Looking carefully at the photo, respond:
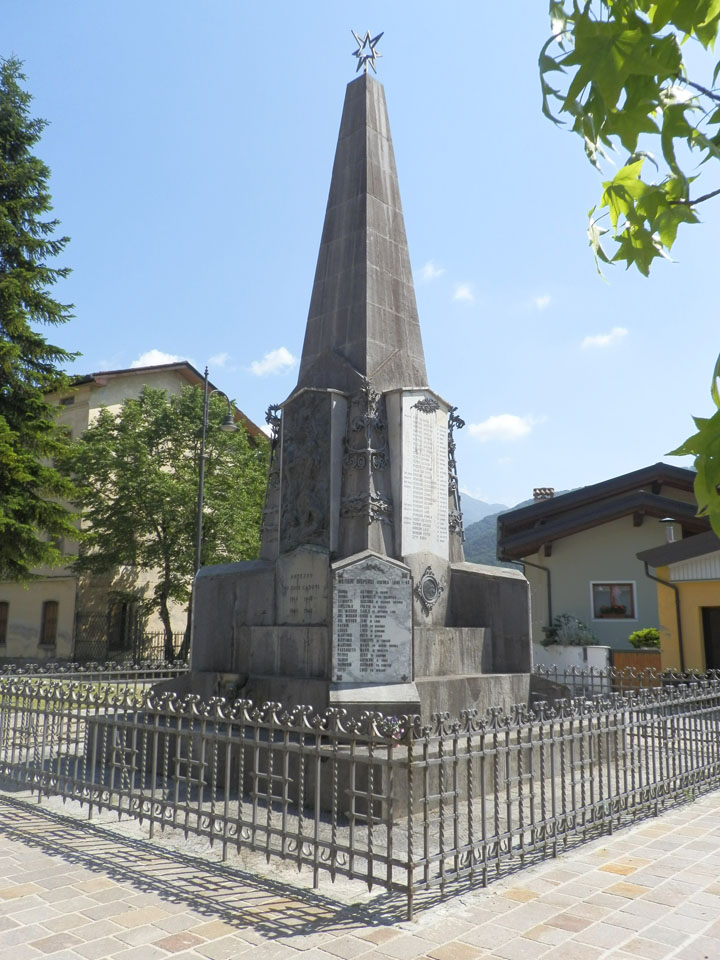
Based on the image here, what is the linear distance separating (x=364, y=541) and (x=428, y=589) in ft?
3.67

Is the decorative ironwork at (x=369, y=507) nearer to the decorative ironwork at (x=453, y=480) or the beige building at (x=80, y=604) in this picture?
the decorative ironwork at (x=453, y=480)

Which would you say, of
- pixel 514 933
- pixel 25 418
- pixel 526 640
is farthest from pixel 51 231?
pixel 514 933

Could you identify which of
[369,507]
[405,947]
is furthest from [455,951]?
[369,507]

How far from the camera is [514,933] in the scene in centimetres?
415

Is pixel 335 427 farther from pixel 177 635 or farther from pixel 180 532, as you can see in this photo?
pixel 177 635

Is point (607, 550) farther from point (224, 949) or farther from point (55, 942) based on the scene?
point (55, 942)

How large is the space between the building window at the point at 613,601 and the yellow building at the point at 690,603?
5.00 m

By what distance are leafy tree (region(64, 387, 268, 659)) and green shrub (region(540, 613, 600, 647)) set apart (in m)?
11.0

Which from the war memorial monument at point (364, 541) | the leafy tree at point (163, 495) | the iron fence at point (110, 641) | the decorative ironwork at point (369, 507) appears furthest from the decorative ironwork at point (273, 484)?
the iron fence at point (110, 641)

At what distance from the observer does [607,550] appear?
24469 millimetres

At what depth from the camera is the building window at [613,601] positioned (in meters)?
23.9

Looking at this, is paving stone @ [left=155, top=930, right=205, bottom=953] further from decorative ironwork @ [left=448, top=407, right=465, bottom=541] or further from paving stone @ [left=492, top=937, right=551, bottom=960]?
decorative ironwork @ [left=448, top=407, right=465, bottom=541]

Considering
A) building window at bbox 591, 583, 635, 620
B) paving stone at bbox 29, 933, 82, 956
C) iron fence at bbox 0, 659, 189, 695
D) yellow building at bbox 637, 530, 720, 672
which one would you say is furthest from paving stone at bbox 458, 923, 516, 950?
building window at bbox 591, 583, 635, 620

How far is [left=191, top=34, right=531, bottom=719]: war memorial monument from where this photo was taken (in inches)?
318
